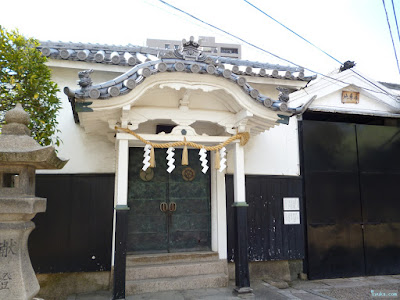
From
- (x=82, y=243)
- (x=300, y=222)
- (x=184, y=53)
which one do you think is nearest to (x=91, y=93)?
(x=184, y=53)

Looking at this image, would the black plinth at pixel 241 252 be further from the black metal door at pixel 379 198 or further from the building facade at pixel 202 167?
the black metal door at pixel 379 198

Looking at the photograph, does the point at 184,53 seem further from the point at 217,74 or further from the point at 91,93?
the point at 91,93

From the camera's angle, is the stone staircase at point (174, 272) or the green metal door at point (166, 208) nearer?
the stone staircase at point (174, 272)

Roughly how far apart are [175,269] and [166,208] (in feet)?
5.23

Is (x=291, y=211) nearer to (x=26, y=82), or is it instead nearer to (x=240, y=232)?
(x=240, y=232)

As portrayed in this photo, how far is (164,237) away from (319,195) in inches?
187

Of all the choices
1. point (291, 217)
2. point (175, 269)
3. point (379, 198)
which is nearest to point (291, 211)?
point (291, 217)

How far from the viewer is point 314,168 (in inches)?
361

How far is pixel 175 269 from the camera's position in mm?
7281

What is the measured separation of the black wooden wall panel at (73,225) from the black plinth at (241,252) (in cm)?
308

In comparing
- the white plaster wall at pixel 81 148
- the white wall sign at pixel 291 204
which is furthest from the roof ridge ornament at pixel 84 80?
the white wall sign at pixel 291 204

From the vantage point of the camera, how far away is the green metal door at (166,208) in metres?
8.00

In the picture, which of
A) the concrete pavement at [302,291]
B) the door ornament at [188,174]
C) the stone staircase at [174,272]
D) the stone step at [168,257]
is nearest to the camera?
the concrete pavement at [302,291]

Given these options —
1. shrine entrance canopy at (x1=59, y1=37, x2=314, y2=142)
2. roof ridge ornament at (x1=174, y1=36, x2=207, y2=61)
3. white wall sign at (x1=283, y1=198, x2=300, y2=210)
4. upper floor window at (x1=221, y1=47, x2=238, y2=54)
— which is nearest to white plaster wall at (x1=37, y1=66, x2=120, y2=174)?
shrine entrance canopy at (x1=59, y1=37, x2=314, y2=142)
